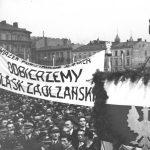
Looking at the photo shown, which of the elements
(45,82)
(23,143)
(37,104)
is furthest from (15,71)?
(37,104)

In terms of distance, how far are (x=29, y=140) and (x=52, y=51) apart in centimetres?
7137

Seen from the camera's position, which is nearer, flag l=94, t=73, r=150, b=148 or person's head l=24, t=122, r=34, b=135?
flag l=94, t=73, r=150, b=148

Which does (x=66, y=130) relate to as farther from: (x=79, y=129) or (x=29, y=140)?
(x=29, y=140)

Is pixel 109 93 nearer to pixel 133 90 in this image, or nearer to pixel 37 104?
pixel 133 90

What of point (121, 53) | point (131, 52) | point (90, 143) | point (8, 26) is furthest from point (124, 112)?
point (8, 26)

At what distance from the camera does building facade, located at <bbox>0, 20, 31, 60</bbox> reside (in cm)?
7519

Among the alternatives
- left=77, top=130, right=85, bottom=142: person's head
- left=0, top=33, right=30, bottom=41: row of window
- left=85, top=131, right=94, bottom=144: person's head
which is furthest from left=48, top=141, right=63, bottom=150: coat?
left=0, top=33, right=30, bottom=41: row of window

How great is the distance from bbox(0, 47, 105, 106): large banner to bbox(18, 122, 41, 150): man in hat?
225 centimetres

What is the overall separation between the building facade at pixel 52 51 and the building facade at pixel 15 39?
2.70m

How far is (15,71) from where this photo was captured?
614cm

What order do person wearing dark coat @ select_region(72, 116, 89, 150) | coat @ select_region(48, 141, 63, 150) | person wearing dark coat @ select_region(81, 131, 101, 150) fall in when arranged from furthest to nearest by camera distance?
person wearing dark coat @ select_region(72, 116, 89, 150) < coat @ select_region(48, 141, 63, 150) < person wearing dark coat @ select_region(81, 131, 101, 150)

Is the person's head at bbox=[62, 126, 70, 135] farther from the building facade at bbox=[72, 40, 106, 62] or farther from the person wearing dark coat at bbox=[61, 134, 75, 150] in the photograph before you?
the building facade at bbox=[72, 40, 106, 62]

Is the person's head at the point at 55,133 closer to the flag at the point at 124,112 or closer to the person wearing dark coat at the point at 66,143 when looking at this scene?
the person wearing dark coat at the point at 66,143

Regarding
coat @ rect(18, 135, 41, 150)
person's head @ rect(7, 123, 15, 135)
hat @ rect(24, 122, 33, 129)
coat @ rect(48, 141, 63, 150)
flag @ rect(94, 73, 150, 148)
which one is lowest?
coat @ rect(18, 135, 41, 150)
